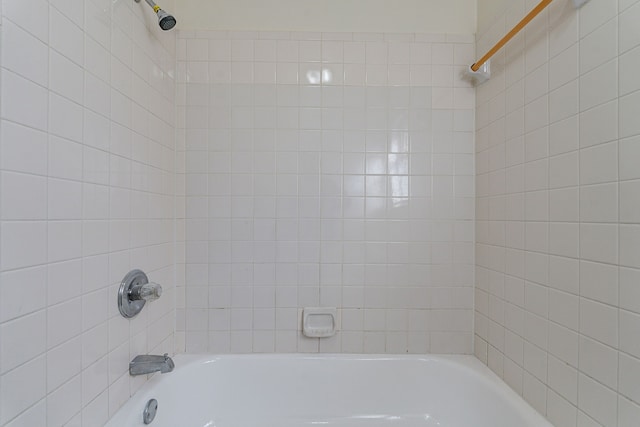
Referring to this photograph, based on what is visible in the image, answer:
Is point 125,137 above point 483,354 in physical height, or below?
above

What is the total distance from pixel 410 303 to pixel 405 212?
17.8 inches

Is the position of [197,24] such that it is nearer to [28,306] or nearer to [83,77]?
[83,77]

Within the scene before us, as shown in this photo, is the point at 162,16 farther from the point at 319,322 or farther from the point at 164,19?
the point at 319,322

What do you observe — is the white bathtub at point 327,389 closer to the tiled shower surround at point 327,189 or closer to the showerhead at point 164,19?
the tiled shower surround at point 327,189

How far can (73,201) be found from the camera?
2.81 ft

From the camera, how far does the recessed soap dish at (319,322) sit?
1511 millimetres

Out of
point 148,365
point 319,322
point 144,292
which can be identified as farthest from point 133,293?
point 319,322

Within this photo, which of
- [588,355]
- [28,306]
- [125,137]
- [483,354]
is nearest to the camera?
[28,306]

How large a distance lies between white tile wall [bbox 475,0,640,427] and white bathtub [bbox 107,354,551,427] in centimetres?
26

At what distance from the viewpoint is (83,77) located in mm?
898

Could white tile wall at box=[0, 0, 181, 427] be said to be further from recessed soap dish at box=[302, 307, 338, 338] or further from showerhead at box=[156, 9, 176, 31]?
recessed soap dish at box=[302, 307, 338, 338]

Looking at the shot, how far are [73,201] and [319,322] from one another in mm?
1121

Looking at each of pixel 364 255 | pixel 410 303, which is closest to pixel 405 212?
pixel 364 255

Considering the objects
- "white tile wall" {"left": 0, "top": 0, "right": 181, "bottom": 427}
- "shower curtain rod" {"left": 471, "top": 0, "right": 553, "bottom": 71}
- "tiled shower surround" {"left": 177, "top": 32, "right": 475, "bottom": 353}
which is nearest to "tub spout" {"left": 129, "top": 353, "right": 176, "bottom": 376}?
"white tile wall" {"left": 0, "top": 0, "right": 181, "bottom": 427}
